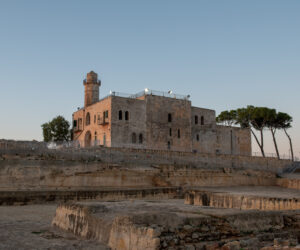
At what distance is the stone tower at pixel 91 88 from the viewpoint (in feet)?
129

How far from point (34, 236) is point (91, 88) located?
108 feet

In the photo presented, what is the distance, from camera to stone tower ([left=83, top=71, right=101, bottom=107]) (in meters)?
39.3

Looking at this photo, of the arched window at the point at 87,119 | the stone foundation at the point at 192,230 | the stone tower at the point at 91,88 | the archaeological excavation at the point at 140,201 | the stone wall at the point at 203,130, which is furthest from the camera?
the stone wall at the point at 203,130

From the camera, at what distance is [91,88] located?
39375 millimetres

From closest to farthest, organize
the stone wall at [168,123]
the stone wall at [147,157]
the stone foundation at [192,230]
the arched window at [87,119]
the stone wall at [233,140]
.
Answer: the stone foundation at [192,230], the stone wall at [147,157], the stone wall at [168,123], the arched window at [87,119], the stone wall at [233,140]

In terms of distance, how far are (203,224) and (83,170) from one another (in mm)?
14685

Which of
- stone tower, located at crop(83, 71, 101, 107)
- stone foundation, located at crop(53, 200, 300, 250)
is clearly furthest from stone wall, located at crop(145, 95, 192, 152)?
stone foundation, located at crop(53, 200, 300, 250)

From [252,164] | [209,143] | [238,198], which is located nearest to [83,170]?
[238,198]

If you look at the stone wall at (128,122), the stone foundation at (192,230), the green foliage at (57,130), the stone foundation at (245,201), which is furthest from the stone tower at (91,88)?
the stone foundation at (192,230)

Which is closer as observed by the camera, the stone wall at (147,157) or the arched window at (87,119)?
the stone wall at (147,157)

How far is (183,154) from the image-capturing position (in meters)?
28.0

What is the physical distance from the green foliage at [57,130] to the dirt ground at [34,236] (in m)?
29.4

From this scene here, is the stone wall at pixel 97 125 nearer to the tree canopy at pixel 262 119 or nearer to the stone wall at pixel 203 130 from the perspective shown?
A: the stone wall at pixel 203 130

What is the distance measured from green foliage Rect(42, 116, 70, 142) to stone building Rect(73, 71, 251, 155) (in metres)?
1.18
